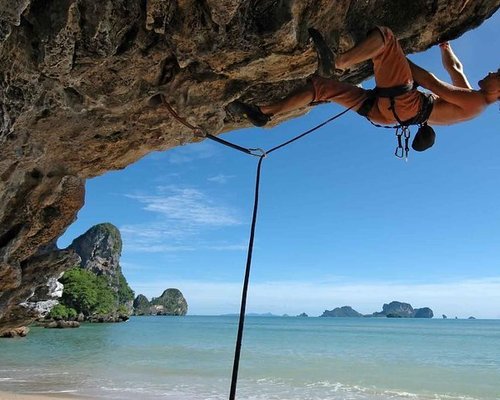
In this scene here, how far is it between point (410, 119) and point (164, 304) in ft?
562

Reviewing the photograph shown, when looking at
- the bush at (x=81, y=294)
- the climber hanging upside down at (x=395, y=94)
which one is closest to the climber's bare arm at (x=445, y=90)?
the climber hanging upside down at (x=395, y=94)

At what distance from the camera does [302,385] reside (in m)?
14.0

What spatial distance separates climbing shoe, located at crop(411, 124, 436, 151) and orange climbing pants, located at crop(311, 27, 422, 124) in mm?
283

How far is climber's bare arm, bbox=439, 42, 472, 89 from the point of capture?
4.71 metres

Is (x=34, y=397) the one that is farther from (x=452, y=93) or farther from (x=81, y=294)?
(x=81, y=294)

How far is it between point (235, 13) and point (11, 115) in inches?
83.8

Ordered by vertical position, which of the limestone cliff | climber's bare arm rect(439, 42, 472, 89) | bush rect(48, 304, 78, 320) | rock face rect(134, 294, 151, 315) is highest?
the limestone cliff

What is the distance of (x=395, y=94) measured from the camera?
4332 mm

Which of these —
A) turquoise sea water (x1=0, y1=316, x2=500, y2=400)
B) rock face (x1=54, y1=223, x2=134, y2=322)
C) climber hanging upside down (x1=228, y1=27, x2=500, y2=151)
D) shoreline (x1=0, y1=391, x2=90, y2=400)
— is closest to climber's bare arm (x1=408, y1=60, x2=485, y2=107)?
climber hanging upside down (x1=228, y1=27, x2=500, y2=151)

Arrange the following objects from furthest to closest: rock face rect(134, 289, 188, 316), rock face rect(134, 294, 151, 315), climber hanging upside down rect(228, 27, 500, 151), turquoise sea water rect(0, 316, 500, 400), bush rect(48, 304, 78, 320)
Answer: rock face rect(134, 289, 188, 316) → rock face rect(134, 294, 151, 315) → bush rect(48, 304, 78, 320) → turquoise sea water rect(0, 316, 500, 400) → climber hanging upside down rect(228, 27, 500, 151)

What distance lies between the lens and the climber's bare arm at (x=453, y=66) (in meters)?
4.71

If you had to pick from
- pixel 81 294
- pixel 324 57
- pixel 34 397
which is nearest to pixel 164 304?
pixel 81 294

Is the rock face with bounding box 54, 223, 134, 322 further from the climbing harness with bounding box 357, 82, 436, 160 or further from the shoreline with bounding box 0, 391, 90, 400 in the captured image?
the climbing harness with bounding box 357, 82, 436, 160

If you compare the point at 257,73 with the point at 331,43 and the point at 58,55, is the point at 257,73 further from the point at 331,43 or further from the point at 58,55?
the point at 58,55
